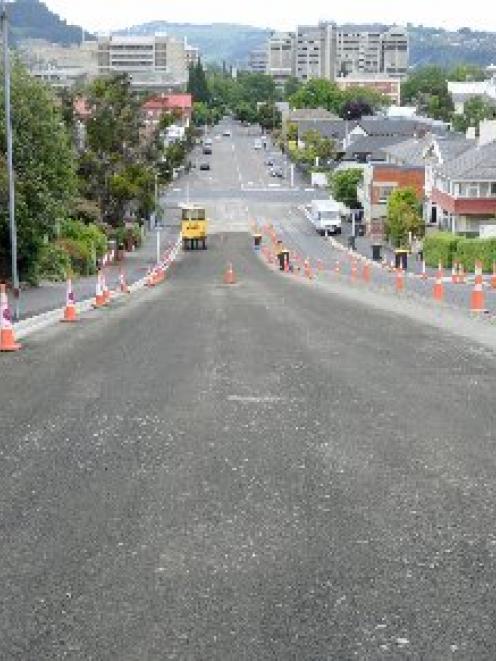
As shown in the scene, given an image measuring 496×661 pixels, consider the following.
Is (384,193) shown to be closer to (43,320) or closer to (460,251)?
(460,251)

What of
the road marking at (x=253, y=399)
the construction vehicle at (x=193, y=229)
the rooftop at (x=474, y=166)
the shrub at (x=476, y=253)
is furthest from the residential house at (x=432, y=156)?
the road marking at (x=253, y=399)

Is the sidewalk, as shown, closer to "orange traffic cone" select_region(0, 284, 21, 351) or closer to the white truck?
"orange traffic cone" select_region(0, 284, 21, 351)

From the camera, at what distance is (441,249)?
176ft

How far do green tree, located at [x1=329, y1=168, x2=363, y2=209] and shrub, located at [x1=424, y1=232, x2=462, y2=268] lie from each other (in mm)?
38948

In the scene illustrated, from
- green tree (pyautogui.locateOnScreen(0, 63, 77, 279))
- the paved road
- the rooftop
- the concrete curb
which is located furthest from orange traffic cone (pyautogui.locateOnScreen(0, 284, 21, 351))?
the rooftop

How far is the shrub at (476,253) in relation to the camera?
4878 cm

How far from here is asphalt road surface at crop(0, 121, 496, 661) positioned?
615 centimetres

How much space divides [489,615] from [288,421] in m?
5.02

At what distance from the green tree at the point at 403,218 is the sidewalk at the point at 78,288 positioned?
15.6 metres

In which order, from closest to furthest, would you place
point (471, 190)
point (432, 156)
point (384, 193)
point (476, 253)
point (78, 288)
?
1. point (78, 288)
2. point (476, 253)
3. point (471, 190)
4. point (432, 156)
5. point (384, 193)

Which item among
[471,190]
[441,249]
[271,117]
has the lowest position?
[441,249]

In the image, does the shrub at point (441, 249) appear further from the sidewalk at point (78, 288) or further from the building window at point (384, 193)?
the building window at point (384, 193)

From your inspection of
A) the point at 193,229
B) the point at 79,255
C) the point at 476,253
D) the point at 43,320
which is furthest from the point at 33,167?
the point at 193,229

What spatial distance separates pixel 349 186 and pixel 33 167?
65.6 meters
